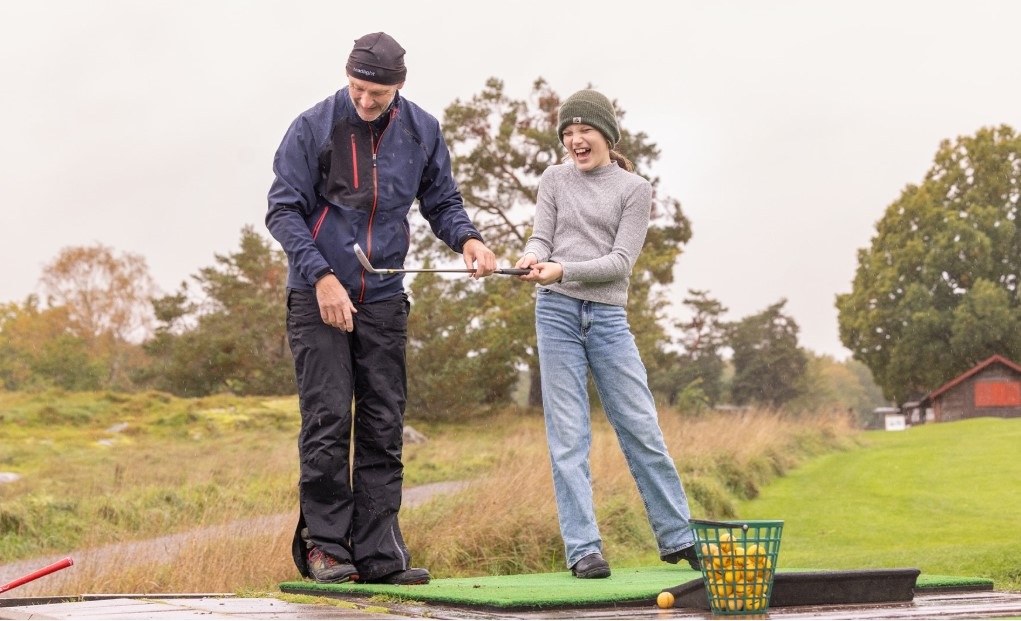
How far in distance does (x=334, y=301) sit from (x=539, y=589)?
133cm

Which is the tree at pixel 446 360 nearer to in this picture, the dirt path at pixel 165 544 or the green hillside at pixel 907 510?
the green hillside at pixel 907 510

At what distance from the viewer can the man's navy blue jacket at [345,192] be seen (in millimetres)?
4906

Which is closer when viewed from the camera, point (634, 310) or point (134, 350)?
point (634, 310)

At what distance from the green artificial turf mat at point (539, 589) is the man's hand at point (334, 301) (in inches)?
39.2

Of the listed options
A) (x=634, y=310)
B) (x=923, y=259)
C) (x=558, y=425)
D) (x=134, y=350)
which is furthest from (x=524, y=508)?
(x=923, y=259)

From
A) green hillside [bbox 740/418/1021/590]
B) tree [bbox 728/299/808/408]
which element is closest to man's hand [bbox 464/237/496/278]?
green hillside [bbox 740/418/1021/590]

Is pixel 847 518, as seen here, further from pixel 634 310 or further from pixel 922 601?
pixel 634 310

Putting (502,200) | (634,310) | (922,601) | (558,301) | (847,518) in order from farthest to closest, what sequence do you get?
(502,200)
(634,310)
(847,518)
(558,301)
(922,601)

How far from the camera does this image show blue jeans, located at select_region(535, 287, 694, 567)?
17.4 feet

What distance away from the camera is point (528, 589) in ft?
14.2

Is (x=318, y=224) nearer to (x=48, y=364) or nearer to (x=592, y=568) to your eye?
(x=592, y=568)

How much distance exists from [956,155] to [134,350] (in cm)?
3576

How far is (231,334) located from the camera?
38.6m

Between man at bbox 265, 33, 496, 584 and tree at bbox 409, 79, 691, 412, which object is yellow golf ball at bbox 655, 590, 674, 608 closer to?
man at bbox 265, 33, 496, 584
